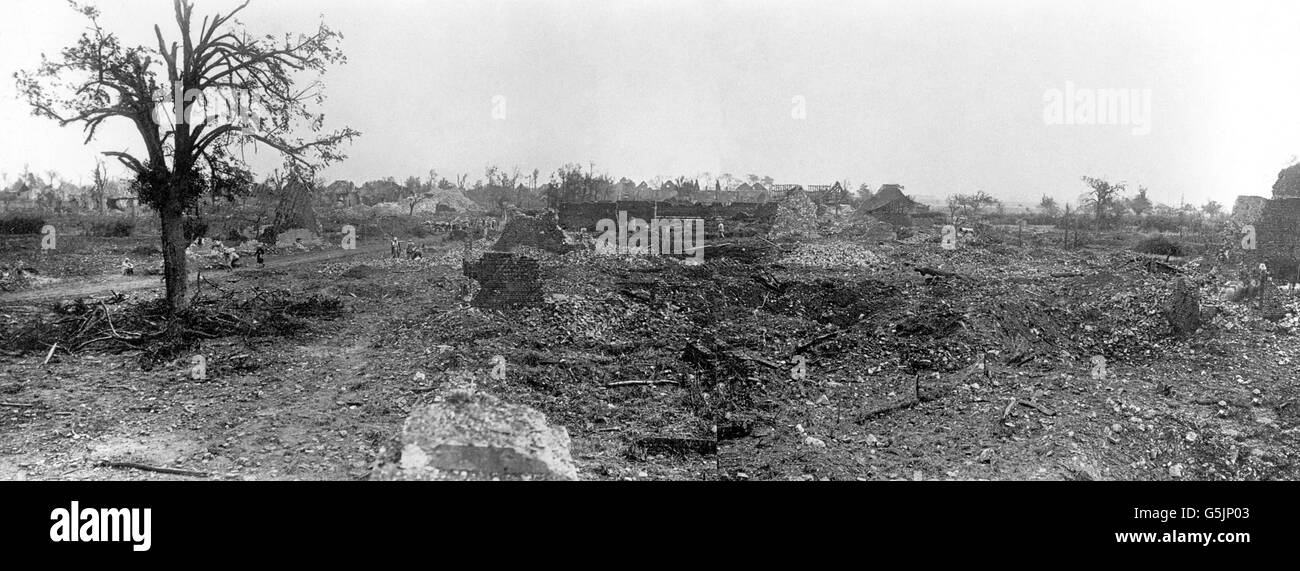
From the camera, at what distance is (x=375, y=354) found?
30.8 ft

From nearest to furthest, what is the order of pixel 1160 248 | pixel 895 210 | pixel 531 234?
1. pixel 531 234
2. pixel 1160 248
3. pixel 895 210

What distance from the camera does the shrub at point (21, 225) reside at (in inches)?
898

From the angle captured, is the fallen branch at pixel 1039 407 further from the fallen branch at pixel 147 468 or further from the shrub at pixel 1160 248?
the shrub at pixel 1160 248

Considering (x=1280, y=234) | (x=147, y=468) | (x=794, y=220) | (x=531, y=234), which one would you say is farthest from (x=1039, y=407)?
(x=794, y=220)

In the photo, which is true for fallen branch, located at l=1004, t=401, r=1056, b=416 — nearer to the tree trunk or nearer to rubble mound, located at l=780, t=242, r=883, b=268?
rubble mound, located at l=780, t=242, r=883, b=268

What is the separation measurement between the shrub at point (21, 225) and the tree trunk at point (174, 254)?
1955 centimetres

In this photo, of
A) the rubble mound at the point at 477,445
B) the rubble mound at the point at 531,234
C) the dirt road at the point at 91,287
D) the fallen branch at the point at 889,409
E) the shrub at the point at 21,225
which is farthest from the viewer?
the shrub at the point at 21,225

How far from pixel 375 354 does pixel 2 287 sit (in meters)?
11.4

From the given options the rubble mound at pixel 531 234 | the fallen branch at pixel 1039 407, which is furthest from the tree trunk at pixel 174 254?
the fallen branch at pixel 1039 407

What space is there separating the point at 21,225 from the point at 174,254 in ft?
67.2

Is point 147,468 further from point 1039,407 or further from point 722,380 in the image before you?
point 1039,407

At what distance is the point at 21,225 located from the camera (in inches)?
921

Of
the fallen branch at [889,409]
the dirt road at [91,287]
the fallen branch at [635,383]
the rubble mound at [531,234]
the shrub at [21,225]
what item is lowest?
the fallen branch at [889,409]
